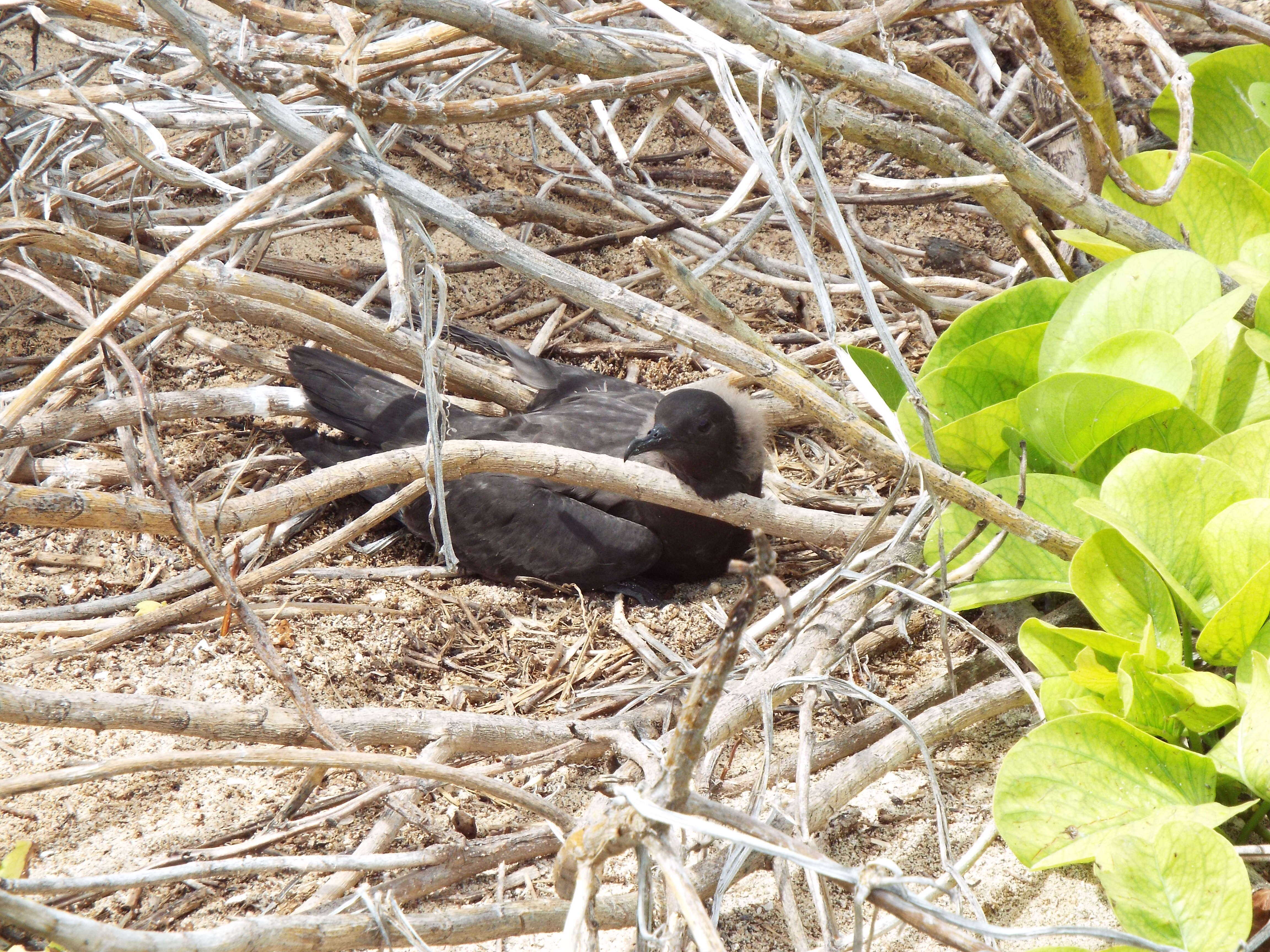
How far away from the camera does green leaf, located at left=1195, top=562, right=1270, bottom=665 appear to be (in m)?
1.86

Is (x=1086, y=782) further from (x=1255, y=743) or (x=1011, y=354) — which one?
(x=1011, y=354)

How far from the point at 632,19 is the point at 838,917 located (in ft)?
10.5

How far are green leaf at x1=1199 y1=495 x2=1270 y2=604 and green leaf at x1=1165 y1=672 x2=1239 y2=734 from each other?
166 mm

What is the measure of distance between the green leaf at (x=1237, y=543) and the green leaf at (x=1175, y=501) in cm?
6

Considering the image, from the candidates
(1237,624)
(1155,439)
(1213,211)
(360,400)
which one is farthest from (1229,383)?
(360,400)

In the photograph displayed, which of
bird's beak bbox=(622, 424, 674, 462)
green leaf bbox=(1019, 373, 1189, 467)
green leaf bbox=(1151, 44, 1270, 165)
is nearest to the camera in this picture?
green leaf bbox=(1019, 373, 1189, 467)

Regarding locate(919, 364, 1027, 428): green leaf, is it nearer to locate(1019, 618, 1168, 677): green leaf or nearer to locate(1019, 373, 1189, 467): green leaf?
locate(1019, 373, 1189, 467): green leaf

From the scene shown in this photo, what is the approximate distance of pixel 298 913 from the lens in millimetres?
1839

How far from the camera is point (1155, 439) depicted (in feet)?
7.77

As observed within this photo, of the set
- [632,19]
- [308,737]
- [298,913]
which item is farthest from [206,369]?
[298,913]

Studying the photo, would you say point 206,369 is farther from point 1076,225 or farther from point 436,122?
point 1076,225

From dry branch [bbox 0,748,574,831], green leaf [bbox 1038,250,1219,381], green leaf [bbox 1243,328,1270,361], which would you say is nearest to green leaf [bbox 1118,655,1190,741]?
green leaf [bbox 1038,250,1219,381]

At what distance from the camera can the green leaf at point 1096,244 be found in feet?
8.53

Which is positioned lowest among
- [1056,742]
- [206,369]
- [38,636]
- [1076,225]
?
[38,636]
